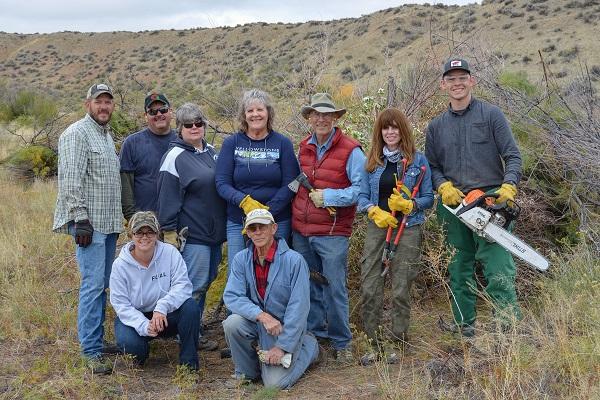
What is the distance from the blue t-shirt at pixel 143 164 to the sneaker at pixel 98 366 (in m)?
1.28

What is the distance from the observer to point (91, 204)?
4.75m

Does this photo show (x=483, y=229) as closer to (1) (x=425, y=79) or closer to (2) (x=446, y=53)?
(1) (x=425, y=79)

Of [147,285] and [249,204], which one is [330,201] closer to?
[249,204]

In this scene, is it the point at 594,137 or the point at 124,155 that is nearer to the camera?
the point at 124,155

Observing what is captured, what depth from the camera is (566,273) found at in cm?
496

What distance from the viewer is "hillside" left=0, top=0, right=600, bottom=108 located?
45.3 feet

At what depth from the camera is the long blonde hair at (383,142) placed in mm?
4629

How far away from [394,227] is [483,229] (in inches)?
25.6

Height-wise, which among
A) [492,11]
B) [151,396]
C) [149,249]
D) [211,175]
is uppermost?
[492,11]

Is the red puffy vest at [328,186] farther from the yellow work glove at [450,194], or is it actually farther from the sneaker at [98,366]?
the sneaker at [98,366]

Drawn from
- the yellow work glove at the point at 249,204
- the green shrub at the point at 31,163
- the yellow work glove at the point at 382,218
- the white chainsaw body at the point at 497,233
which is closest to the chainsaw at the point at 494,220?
the white chainsaw body at the point at 497,233

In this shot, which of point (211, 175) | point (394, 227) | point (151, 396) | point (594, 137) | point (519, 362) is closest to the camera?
point (519, 362)

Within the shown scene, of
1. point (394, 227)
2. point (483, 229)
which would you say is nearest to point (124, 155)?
point (394, 227)

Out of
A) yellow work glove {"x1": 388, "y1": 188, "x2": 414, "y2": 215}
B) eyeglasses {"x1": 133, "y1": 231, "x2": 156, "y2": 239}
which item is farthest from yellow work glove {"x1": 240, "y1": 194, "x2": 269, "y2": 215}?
yellow work glove {"x1": 388, "y1": 188, "x2": 414, "y2": 215}
